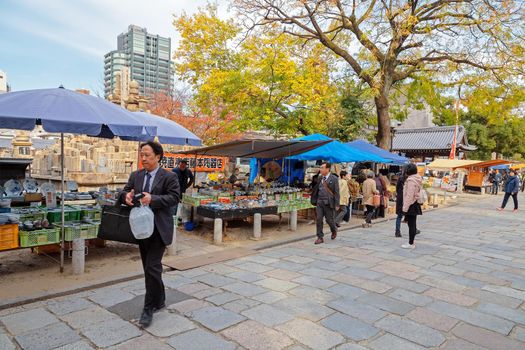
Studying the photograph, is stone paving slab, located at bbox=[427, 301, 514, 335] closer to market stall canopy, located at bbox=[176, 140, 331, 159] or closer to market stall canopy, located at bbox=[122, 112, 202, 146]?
market stall canopy, located at bbox=[176, 140, 331, 159]

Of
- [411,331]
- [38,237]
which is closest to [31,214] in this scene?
[38,237]

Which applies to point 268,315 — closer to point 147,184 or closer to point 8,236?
point 147,184

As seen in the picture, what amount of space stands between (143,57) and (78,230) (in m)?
56.5

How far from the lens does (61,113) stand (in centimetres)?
445

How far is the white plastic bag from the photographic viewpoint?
3.30 meters

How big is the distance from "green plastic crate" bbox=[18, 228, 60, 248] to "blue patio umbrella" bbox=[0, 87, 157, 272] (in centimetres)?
14

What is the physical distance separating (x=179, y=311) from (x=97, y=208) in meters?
3.04

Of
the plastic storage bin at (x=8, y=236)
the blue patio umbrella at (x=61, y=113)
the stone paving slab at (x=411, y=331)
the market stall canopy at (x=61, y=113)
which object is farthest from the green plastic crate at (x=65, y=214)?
the stone paving slab at (x=411, y=331)

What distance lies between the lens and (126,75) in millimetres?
24312

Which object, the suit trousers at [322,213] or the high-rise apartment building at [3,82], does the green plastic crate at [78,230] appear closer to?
the suit trousers at [322,213]

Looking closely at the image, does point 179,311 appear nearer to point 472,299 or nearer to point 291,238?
point 472,299

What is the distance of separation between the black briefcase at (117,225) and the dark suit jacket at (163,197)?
0.64 feet

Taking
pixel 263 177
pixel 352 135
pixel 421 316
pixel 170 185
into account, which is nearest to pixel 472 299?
pixel 421 316

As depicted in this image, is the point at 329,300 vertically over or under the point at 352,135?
under
